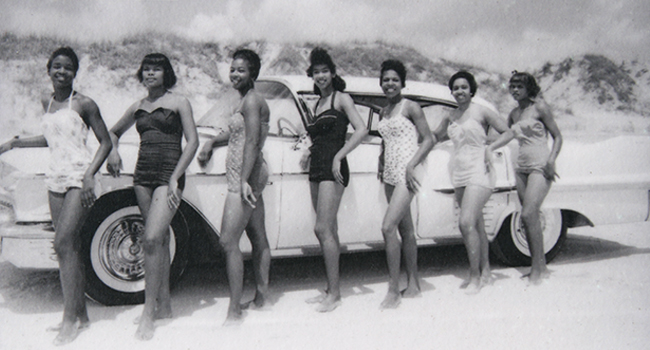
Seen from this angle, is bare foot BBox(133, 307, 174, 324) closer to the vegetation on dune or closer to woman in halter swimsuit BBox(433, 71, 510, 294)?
woman in halter swimsuit BBox(433, 71, 510, 294)

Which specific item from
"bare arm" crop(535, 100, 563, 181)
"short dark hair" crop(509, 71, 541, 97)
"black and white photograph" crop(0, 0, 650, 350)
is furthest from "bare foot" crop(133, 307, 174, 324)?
"short dark hair" crop(509, 71, 541, 97)

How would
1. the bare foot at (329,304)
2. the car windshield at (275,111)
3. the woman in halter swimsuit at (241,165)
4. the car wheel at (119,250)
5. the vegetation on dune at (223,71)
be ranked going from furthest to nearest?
the vegetation on dune at (223,71), the car windshield at (275,111), the bare foot at (329,304), the car wheel at (119,250), the woman in halter swimsuit at (241,165)

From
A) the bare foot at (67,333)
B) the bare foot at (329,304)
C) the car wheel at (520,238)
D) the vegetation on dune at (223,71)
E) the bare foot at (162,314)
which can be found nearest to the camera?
the bare foot at (67,333)

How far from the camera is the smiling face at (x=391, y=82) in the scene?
12.6 feet

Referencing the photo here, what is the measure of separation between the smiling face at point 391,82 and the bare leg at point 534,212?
1.46 meters

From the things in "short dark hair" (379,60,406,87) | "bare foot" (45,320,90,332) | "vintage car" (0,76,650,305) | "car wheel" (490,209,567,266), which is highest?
"short dark hair" (379,60,406,87)

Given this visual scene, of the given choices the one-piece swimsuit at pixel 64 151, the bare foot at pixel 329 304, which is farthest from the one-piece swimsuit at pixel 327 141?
the one-piece swimsuit at pixel 64 151

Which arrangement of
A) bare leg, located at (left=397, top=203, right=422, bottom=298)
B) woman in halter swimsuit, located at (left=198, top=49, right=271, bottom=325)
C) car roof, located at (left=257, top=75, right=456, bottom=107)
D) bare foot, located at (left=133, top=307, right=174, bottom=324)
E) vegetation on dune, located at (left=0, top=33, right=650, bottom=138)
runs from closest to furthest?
woman in halter swimsuit, located at (left=198, top=49, right=271, bottom=325), bare foot, located at (left=133, top=307, right=174, bottom=324), bare leg, located at (left=397, top=203, right=422, bottom=298), car roof, located at (left=257, top=75, right=456, bottom=107), vegetation on dune, located at (left=0, top=33, right=650, bottom=138)

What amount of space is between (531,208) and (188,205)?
274 centimetres

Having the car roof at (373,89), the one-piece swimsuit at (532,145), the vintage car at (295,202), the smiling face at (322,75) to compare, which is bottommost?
the vintage car at (295,202)

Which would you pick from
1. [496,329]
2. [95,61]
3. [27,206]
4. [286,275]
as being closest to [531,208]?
[496,329]

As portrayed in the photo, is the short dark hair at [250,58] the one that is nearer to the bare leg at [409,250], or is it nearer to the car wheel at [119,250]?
the car wheel at [119,250]

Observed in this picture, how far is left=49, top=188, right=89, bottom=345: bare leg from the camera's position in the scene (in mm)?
3123

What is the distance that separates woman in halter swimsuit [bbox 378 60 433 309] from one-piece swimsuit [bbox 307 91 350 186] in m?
0.37
